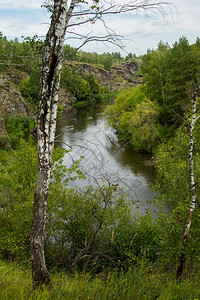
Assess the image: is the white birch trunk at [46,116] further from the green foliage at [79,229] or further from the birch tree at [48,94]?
the green foliage at [79,229]

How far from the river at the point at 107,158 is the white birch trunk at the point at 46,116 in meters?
9.13

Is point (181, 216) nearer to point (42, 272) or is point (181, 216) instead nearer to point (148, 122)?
point (42, 272)

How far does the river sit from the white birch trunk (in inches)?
360

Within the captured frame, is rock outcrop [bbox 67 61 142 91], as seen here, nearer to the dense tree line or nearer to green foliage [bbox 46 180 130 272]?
the dense tree line

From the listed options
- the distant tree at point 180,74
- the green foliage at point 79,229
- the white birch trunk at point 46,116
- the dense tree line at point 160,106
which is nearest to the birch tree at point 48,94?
the white birch trunk at point 46,116

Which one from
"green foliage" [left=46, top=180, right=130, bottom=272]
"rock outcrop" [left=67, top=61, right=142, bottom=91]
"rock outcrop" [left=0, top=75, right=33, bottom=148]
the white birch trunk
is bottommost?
"green foliage" [left=46, top=180, right=130, bottom=272]

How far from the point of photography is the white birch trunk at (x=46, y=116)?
5160 mm

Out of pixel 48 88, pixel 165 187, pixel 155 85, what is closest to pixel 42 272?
pixel 48 88

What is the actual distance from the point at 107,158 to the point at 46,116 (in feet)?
81.4

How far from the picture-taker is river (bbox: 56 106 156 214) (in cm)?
2113

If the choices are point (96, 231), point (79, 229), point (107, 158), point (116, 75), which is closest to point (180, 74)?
point (107, 158)

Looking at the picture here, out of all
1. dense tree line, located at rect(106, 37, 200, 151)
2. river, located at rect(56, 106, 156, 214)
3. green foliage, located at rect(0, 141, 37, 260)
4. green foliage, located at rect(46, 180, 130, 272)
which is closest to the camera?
green foliage, located at rect(46, 180, 130, 272)

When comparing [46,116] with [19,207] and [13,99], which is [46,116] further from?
[13,99]

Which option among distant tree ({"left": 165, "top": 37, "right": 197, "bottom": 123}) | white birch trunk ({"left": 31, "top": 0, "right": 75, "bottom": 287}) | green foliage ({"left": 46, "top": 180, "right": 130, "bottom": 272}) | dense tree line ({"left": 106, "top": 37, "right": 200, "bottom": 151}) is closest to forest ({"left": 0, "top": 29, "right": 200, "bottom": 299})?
green foliage ({"left": 46, "top": 180, "right": 130, "bottom": 272})
